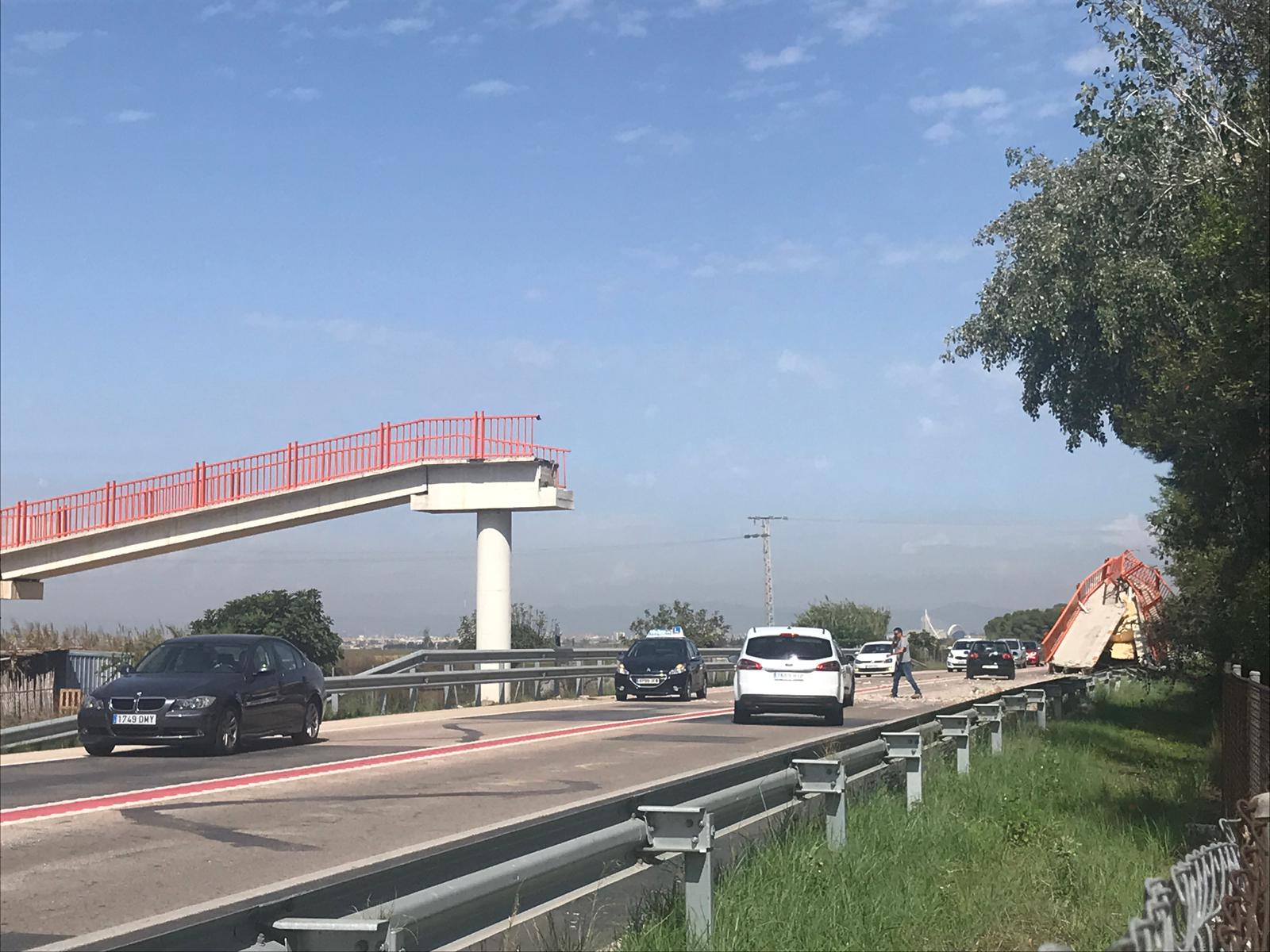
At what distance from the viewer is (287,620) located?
174 feet

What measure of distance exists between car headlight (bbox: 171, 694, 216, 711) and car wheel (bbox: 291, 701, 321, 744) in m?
2.56

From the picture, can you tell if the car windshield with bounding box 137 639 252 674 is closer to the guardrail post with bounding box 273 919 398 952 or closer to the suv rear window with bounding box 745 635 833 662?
the suv rear window with bounding box 745 635 833 662

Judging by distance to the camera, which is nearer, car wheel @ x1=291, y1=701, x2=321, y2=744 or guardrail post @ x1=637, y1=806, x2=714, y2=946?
guardrail post @ x1=637, y1=806, x2=714, y2=946

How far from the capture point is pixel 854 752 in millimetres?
10602

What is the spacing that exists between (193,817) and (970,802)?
684 centimetres

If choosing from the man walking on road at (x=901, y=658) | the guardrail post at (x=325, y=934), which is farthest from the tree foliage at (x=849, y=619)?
the guardrail post at (x=325, y=934)

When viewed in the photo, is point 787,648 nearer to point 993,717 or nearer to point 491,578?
point 993,717

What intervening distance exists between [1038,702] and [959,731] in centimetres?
850

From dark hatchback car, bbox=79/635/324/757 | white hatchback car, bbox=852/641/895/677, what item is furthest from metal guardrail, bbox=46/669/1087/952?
white hatchback car, bbox=852/641/895/677

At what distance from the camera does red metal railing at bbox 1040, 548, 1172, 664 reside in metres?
46.6

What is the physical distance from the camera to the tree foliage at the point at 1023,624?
16625 cm

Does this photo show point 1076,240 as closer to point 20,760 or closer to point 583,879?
point 20,760

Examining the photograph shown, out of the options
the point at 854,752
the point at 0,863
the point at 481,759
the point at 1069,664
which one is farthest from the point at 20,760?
the point at 1069,664

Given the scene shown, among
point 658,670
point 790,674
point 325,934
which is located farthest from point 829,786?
point 658,670
